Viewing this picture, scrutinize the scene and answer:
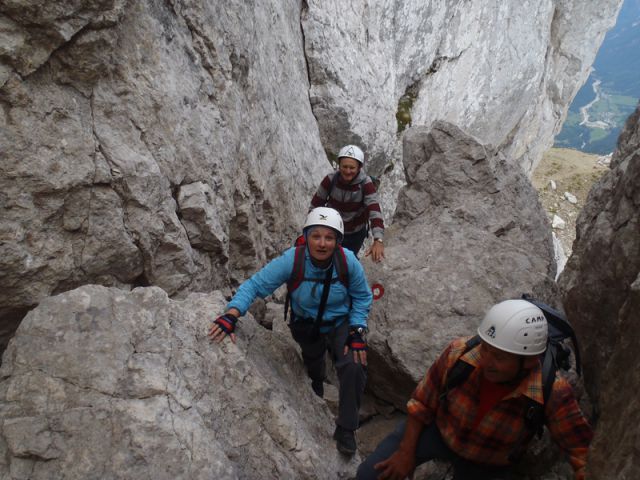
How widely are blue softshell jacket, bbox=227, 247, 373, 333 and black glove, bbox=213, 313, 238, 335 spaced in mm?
134

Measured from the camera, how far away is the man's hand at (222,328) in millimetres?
6104

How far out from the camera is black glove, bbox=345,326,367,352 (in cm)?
639

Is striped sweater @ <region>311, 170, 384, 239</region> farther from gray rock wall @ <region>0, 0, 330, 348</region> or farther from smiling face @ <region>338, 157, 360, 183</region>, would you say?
gray rock wall @ <region>0, 0, 330, 348</region>

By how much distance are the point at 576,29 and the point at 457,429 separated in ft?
141

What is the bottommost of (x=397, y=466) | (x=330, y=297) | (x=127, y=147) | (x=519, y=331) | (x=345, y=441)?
(x=345, y=441)

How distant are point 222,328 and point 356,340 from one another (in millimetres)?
1767

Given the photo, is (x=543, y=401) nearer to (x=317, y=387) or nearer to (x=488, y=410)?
(x=488, y=410)

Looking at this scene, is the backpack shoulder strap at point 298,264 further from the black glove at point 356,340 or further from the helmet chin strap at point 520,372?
the helmet chin strap at point 520,372

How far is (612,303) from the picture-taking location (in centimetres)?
592

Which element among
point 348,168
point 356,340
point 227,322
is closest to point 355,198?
point 348,168

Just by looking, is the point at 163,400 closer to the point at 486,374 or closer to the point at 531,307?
the point at 486,374

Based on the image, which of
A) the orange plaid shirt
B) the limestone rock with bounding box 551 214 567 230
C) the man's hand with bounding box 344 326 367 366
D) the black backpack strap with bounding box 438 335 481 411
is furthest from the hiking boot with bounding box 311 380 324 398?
the limestone rock with bounding box 551 214 567 230

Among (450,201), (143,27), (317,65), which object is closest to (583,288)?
(450,201)

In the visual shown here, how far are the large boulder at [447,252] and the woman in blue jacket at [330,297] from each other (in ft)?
7.07
